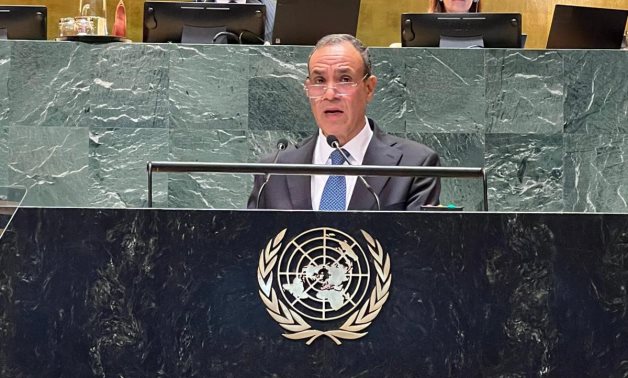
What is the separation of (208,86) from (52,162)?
0.82 metres

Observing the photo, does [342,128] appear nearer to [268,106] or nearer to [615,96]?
[268,106]

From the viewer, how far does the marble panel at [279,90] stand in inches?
239

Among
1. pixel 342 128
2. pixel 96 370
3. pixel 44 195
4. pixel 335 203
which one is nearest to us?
pixel 96 370

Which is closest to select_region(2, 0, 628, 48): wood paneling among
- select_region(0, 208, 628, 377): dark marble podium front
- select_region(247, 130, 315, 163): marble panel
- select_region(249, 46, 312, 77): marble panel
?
select_region(249, 46, 312, 77): marble panel

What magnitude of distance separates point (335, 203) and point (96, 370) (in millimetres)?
1339

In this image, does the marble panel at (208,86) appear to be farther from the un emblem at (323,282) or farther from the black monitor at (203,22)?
the un emblem at (323,282)

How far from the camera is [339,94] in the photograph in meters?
4.75

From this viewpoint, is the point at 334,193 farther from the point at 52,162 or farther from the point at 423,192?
the point at 52,162

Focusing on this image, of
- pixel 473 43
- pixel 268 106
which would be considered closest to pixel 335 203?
pixel 268 106

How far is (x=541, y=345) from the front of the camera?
3383mm

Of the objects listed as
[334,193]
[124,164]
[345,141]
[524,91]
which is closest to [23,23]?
[124,164]

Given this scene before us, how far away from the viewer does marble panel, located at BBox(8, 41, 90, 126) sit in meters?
5.98

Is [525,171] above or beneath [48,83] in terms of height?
beneath

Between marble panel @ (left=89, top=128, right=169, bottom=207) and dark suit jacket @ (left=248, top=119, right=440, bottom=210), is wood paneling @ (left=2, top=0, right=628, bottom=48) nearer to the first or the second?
marble panel @ (left=89, top=128, right=169, bottom=207)
